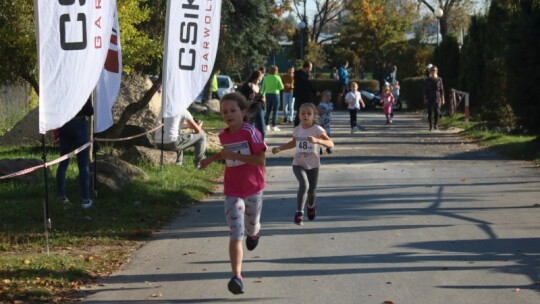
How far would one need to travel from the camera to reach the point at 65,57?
9.59 meters

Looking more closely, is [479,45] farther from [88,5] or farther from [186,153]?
[88,5]

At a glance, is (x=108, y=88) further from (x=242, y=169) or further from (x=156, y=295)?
(x=156, y=295)

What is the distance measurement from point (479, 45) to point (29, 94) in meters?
15.2

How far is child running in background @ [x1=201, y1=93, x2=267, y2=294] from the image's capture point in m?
8.08

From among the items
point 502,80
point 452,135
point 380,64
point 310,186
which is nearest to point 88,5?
point 310,186

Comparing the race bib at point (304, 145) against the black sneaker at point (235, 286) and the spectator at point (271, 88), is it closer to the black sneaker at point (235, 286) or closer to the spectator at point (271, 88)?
the black sneaker at point (235, 286)

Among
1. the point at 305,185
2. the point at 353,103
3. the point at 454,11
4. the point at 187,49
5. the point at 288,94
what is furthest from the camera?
the point at 454,11

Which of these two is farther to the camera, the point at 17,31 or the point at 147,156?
the point at 147,156

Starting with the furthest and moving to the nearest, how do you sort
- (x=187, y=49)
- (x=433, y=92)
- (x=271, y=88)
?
(x=271, y=88) → (x=433, y=92) → (x=187, y=49)

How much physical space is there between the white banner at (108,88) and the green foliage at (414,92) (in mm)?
32984

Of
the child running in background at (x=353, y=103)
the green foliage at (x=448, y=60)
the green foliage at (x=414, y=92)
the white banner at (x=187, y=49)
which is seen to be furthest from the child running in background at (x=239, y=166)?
the green foliage at (x=414, y=92)

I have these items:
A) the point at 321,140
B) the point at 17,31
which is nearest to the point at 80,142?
the point at 321,140

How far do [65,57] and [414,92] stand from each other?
37294 millimetres

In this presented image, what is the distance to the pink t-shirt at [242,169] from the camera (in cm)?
818
